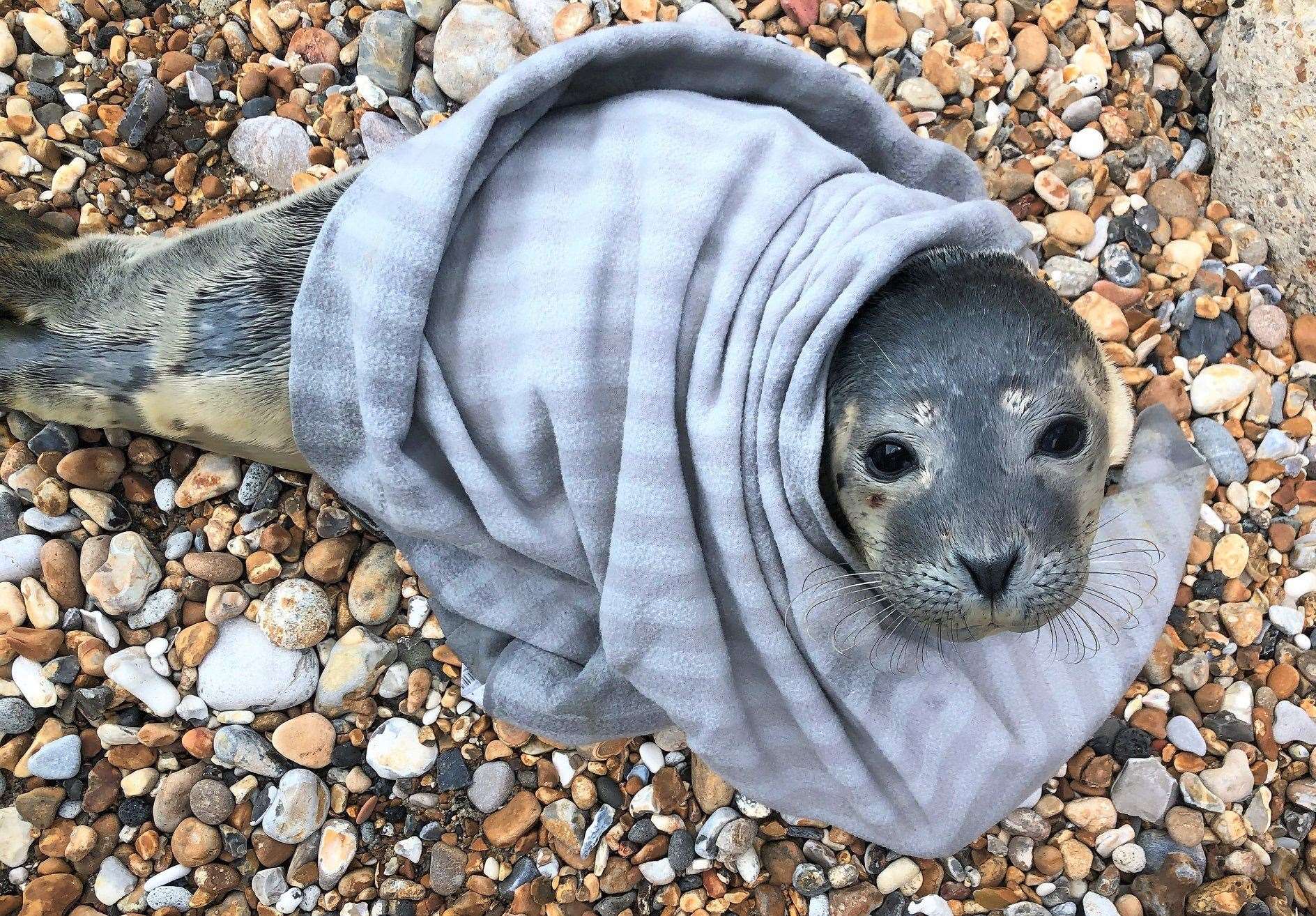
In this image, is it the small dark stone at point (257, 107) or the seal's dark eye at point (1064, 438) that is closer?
the seal's dark eye at point (1064, 438)

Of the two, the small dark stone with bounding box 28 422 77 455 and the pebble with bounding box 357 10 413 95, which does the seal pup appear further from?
the pebble with bounding box 357 10 413 95

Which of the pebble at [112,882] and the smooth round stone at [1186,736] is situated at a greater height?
the smooth round stone at [1186,736]

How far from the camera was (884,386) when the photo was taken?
1856 mm

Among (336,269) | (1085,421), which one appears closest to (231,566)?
(336,269)

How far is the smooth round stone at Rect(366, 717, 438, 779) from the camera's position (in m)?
2.47

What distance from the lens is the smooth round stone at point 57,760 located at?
2.37 meters

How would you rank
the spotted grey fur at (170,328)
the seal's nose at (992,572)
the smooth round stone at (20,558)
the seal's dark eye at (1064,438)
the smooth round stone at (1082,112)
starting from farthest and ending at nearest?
the smooth round stone at (1082,112) < the smooth round stone at (20,558) < the spotted grey fur at (170,328) < the seal's dark eye at (1064,438) < the seal's nose at (992,572)

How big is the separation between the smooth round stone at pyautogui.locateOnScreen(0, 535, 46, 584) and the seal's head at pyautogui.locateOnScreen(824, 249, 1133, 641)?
6.74 feet

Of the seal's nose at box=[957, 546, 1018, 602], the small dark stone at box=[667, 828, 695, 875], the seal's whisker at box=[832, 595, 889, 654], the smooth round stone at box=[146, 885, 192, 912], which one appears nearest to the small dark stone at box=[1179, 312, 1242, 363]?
the seal's whisker at box=[832, 595, 889, 654]

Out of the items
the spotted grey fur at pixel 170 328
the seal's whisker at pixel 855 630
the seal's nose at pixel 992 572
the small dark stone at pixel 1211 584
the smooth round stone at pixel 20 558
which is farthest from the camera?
the small dark stone at pixel 1211 584

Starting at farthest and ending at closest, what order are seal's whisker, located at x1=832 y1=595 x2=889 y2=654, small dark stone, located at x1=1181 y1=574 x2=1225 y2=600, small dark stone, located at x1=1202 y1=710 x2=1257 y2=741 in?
small dark stone, located at x1=1181 y1=574 x2=1225 y2=600
small dark stone, located at x1=1202 y1=710 x2=1257 y2=741
seal's whisker, located at x1=832 y1=595 x2=889 y2=654

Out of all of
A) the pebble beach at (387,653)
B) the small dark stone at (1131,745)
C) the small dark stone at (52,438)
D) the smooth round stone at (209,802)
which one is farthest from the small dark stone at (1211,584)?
the small dark stone at (52,438)

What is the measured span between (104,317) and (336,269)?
69 centimetres

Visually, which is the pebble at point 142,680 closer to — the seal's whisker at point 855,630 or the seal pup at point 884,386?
the seal pup at point 884,386
